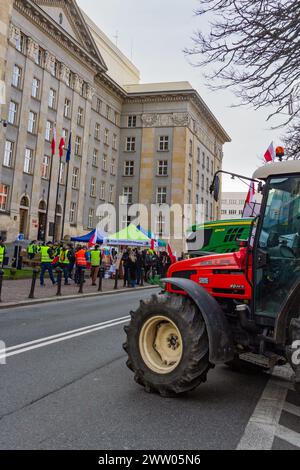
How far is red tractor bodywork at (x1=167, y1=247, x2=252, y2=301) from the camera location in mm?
5035

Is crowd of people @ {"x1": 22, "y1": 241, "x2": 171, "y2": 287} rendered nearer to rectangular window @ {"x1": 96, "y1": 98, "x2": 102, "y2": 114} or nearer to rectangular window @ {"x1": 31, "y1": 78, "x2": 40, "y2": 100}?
rectangular window @ {"x1": 31, "y1": 78, "x2": 40, "y2": 100}

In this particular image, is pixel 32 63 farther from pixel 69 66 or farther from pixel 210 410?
pixel 210 410

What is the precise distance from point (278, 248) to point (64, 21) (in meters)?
43.5

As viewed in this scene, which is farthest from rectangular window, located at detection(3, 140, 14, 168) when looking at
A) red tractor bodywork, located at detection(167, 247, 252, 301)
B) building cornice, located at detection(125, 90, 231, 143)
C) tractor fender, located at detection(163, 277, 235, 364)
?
tractor fender, located at detection(163, 277, 235, 364)

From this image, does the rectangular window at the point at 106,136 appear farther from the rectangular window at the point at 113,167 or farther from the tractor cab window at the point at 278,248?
the tractor cab window at the point at 278,248

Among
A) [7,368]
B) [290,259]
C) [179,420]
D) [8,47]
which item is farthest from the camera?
[8,47]

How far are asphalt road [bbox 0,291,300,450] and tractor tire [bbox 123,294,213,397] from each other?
0.19m

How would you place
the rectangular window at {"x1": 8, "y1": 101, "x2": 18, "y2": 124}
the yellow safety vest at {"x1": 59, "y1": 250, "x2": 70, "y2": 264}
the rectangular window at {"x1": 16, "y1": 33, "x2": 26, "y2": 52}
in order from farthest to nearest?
the rectangular window at {"x1": 16, "y1": 33, "x2": 26, "y2": 52}, the rectangular window at {"x1": 8, "y1": 101, "x2": 18, "y2": 124}, the yellow safety vest at {"x1": 59, "y1": 250, "x2": 70, "y2": 264}

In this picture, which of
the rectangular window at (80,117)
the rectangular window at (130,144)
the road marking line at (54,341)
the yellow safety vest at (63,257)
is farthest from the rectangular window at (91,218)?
the road marking line at (54,341)

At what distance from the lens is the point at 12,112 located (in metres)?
36.5

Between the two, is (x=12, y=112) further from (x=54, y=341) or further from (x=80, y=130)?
(x=54, y=341)
